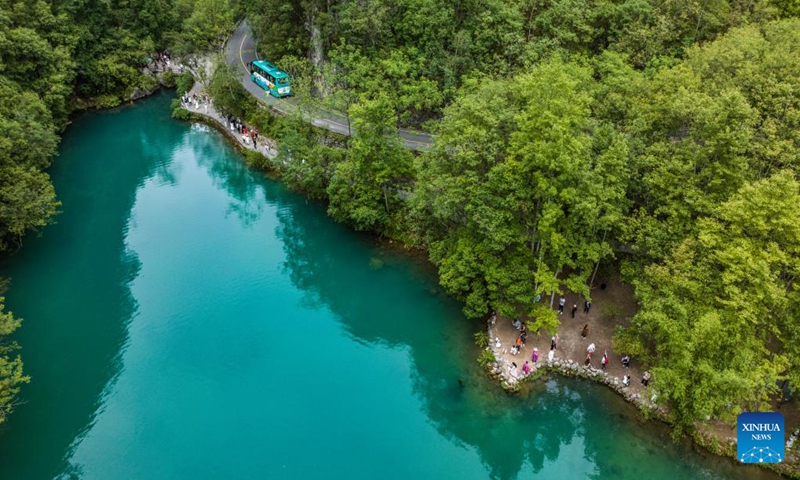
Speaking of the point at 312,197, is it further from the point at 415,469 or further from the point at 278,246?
the point at 415,469

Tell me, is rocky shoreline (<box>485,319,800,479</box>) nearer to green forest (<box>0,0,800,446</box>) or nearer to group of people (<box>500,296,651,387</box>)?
group of people (<box>500,296,651,387</box>)

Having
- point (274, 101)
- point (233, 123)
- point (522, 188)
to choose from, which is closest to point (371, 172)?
point (522, 188)

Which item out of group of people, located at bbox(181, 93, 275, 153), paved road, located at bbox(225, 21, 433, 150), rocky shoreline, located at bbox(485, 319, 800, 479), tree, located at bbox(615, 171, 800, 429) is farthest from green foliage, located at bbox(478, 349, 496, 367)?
group of people, located at bbox(181, 93, 275, 153)

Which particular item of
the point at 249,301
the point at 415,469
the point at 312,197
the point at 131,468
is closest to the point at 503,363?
the point at 415,469

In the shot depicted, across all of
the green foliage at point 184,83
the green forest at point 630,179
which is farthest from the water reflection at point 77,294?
the green forest at point 630,179

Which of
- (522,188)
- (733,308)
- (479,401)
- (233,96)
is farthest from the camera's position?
(233,96)

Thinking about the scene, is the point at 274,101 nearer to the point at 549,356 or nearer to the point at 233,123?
the point at 233,123
